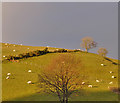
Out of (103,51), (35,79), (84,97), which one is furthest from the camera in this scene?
(103,51)

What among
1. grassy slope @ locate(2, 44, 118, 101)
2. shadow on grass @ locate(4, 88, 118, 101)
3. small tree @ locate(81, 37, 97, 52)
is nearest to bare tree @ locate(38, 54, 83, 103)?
grassy slope @ locate(2, 44, 118, 101)

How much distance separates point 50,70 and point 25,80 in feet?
70.9

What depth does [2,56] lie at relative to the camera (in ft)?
225

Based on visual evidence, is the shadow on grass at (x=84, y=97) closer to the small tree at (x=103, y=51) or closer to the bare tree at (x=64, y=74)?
the bare tree at (x=64, y=74)

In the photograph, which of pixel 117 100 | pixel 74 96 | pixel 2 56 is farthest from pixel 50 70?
pixel 2 56

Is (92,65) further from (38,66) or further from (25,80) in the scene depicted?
(25,80)

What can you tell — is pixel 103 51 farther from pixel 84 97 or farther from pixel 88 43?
pixel 84 97

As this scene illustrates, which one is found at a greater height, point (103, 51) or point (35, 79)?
point (103, 51)

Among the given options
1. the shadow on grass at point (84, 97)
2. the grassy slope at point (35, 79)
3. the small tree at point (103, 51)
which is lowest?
the shadow on grass at point (84, 97)

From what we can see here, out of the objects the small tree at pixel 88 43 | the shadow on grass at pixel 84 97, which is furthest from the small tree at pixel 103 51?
the shadow on grass at pixel 84 97

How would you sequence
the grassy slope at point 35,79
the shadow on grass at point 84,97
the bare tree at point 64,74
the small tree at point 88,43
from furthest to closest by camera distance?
the small tree at point 88,43 → the grassy slope at point 35,79 → the shadow on grass at point 84,97 → the bare tree at point 64,74

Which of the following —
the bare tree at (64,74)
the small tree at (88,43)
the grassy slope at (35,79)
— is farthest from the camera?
the small tree at (88,43)

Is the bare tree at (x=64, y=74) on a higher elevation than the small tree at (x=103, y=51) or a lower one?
lower

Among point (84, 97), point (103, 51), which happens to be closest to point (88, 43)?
point (103, 51)
